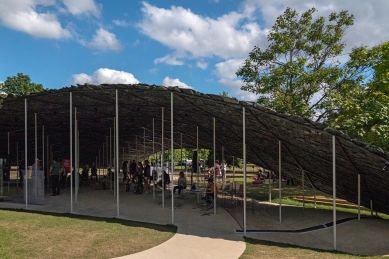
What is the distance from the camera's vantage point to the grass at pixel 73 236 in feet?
23.7

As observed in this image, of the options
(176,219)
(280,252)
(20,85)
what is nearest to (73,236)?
(176,219)

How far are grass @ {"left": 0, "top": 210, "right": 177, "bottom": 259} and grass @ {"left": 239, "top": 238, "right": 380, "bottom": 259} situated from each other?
7.35 ft

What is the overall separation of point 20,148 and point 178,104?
732 inches

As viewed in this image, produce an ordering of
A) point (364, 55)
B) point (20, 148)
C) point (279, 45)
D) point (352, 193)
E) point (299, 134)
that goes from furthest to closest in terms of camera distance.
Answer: point (20, 148) → point (279, 45) → point (364, 55) → point (352, 193) → point (299, 134)

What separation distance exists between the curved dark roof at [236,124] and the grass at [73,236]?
437 cm

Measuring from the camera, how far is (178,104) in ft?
42.5

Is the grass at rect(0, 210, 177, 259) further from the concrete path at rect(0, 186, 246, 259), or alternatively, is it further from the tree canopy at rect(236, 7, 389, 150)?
the tree canopy at rect(236, 7, 389, 150)

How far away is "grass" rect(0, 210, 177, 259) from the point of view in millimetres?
7219

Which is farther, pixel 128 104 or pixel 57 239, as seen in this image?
pixel 128 104

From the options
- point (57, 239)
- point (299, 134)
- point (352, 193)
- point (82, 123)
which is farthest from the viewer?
point (82, 123)

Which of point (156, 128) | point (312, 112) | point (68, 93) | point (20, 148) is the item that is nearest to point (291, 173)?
point (312, 112)

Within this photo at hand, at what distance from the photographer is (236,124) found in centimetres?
1348

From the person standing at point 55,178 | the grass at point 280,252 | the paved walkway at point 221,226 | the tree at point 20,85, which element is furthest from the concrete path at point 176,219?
the tree at point 20,85

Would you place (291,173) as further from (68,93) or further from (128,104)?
(68,93)
